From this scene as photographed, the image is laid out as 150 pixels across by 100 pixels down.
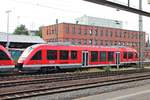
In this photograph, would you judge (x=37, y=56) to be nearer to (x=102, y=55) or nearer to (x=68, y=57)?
(x=68, y=57)

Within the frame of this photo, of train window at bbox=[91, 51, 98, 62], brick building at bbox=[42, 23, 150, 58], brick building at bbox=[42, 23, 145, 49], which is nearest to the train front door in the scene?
train window at bbox=[91, 51, 98, 62]

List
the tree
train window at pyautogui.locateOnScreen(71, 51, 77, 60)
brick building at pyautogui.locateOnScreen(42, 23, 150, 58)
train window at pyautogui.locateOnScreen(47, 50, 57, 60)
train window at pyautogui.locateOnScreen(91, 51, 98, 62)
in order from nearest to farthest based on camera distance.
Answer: train window at pyautogui.locateOnScreen(47, 50, 57, 60) → train window at pyautogui.locateOnScreen(71, 51, 77, 60) → train window at pyautogui.locateOnScreen(91, 51, 98, 62) → brick building at pyautogui.locateOnScreen(42, 23, 150, 58) → the tree

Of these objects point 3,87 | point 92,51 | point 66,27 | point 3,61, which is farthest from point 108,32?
point 3,87

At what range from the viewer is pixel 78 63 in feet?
107

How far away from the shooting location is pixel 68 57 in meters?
31.5

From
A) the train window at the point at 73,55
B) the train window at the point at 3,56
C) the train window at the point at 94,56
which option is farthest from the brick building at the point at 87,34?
the train window at the point at 3,56

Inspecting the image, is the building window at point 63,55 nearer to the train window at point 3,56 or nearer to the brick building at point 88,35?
the train window at point 3,56

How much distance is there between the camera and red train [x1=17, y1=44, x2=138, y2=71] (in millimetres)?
28516

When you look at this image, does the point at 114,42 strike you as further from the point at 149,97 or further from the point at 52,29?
the point at 149,97

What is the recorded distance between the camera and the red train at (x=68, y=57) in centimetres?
2852

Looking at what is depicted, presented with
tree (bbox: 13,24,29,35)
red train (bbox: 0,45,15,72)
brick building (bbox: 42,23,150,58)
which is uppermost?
tree (bbox: 13,24,29,35)

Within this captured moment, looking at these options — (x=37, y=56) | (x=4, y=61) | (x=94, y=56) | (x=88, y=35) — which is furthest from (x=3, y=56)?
(x=88, y=35)

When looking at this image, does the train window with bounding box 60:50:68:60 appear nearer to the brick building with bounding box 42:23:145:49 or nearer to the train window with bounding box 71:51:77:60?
the train window with bounding box 71:51:77:60

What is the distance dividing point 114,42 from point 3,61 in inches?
2876
